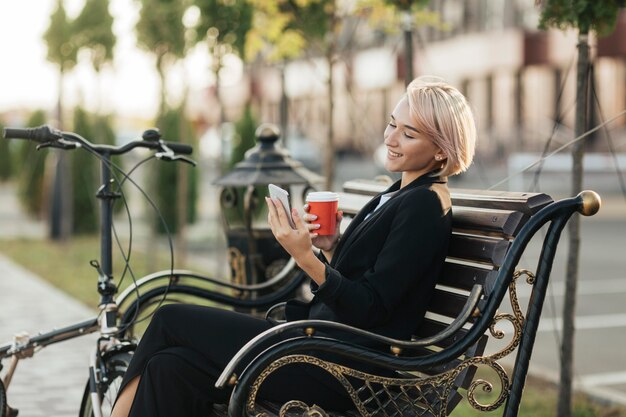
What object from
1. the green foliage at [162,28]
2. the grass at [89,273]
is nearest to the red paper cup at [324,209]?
the grass at [89,273]

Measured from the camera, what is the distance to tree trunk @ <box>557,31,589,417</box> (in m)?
4.82

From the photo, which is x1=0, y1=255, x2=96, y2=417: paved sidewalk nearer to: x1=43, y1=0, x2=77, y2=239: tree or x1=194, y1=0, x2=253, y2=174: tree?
x1=194, y1=0, x2=253, y2=174: tree

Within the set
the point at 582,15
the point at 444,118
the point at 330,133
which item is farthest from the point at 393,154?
the point at 330,133

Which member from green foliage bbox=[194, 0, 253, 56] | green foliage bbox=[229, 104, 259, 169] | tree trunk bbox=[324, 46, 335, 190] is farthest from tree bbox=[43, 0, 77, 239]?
tree trunk bbox=[324, 46, 335, 190]

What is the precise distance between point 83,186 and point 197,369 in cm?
1241

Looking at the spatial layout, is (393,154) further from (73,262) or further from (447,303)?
(73,262)

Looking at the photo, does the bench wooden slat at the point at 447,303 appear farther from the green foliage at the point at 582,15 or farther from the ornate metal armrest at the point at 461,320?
the green foliage at the point at 582,15

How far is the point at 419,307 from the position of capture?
3.35 metres

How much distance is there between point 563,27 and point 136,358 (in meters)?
2.68

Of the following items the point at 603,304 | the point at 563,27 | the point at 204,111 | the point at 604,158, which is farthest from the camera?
the point at 204,111

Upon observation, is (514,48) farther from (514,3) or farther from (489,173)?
(489,173)

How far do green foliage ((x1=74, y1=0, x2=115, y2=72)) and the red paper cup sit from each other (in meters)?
10.5

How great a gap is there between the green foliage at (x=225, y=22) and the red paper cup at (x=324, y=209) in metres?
5.98

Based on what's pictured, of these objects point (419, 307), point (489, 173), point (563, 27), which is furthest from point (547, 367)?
point (489, 173)
